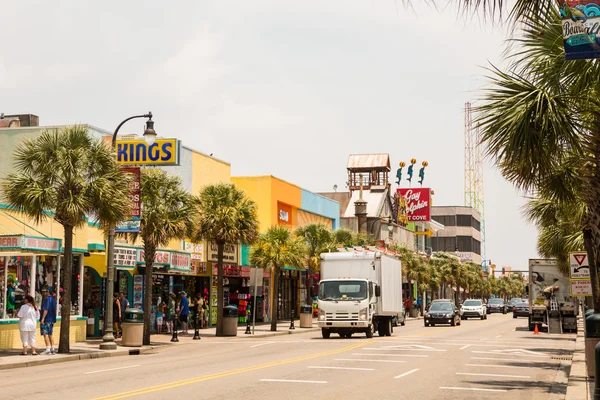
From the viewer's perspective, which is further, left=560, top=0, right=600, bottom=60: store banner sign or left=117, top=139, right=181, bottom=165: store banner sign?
left=117, top=139, right=181, bottom=165: store banner sign

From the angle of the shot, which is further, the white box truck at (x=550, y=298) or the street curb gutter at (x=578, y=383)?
the white box truck at (x=550, y=298)

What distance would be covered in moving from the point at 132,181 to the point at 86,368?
338 inches

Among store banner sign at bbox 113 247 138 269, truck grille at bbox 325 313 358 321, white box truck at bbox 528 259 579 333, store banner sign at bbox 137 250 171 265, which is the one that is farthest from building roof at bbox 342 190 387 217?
store banner sign at bbox 113 247 138 269

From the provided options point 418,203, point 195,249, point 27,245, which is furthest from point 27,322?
point 418,203

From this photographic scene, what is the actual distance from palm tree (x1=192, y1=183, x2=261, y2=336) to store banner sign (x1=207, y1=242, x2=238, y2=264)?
497 cm

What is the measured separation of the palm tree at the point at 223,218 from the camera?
119ft

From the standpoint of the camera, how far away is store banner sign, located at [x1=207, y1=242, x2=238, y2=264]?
4244 centimetres

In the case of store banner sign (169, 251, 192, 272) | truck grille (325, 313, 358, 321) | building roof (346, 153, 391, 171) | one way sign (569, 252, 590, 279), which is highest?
building roof (346, 153, 391, 171)

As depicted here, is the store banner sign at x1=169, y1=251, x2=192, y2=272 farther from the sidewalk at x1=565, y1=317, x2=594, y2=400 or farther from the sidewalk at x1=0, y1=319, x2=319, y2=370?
the sidewalk at x1=565, y1=317, x2=594, y2=400

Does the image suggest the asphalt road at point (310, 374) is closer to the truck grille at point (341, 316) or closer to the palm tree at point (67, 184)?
the palm tree at point (67, 184)

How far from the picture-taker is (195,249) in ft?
138

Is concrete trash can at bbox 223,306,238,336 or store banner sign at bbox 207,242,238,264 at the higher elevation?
store banner sign at bbox 207,242,238,264

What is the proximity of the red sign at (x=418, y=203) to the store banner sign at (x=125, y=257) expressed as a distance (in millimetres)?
74966

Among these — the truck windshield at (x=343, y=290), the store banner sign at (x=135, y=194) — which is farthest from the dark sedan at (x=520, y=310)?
the store banner sign at (x=135, y=194)
